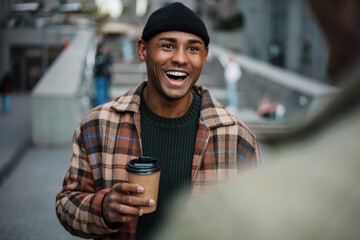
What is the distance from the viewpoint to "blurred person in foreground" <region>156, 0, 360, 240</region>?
0.51m

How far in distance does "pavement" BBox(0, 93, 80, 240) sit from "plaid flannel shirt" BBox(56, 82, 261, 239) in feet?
7.96

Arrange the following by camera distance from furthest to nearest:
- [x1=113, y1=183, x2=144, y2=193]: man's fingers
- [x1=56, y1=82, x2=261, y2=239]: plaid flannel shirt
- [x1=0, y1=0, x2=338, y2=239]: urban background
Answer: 1. [x1=0, y1=0, x2=338, y2=239]: urban background
2. [x1=56, y1=82, x2=261, y2=239]: plaid flannel shirt
3. [x1=113, y1=183, x2=144, y2=193]: man's fingers

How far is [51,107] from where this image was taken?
25.6 ft

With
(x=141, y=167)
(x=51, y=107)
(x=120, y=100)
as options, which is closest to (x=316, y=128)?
(x=141, y=167)

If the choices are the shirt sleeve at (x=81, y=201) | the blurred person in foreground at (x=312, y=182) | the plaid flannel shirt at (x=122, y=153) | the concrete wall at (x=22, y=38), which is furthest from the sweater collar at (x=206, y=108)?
the concrete wall at (x=22, y=38)

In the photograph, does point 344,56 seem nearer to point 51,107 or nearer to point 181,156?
point 181,156

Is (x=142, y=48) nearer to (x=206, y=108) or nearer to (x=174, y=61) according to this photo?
(x=174, y=61)

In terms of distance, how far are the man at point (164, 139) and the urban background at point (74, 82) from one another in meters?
0.63

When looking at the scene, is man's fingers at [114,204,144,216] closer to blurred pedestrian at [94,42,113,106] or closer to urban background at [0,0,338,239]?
urban background at [0,0,338,239]

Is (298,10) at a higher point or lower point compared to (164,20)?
higher

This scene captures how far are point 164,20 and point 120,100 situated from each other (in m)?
0.56

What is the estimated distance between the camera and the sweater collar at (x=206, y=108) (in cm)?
231

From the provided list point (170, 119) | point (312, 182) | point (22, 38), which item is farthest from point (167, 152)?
point (22, 38)

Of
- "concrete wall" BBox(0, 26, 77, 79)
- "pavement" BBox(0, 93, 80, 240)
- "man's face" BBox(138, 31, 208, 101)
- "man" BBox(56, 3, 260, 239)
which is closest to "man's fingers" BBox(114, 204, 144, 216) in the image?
"man" BBox(56, 3, 260, 239)
